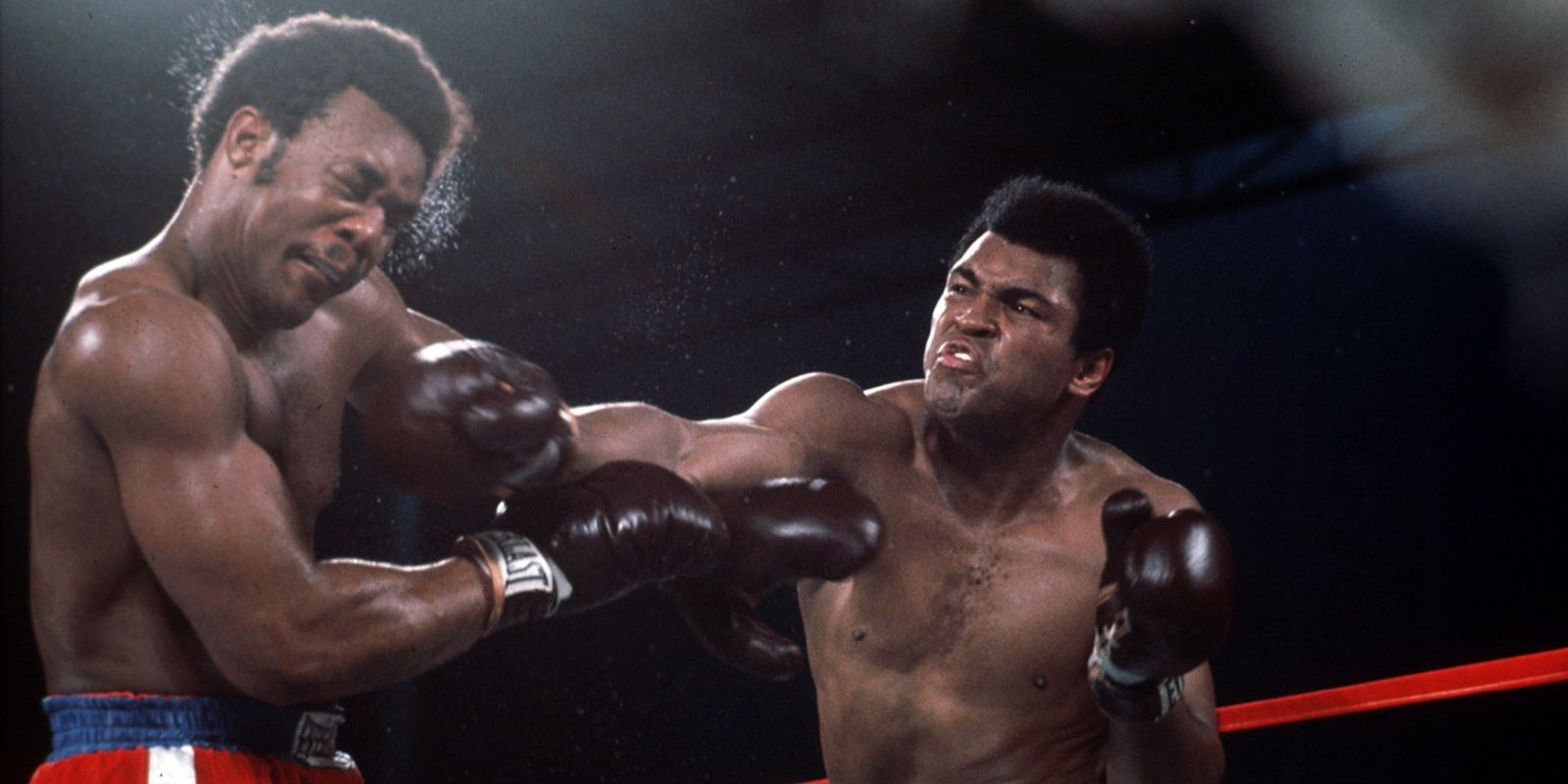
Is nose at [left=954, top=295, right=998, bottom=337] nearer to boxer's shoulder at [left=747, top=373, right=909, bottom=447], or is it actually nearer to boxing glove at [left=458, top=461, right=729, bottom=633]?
boxer's shoulder at [left=747, top=373, right=909, bottom=447]

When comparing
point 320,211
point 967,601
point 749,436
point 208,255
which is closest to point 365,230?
point 320,211

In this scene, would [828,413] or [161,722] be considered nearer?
[161,722]

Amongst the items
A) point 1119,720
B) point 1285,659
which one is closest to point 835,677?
point 1119,720

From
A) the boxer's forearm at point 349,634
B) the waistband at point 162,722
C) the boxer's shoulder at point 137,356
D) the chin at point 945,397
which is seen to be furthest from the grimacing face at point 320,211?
the chin at point 945,397

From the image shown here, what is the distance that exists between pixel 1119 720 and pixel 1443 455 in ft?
9.20

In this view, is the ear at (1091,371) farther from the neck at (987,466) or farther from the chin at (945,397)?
the chin at (945,397)

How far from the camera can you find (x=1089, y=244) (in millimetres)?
2387

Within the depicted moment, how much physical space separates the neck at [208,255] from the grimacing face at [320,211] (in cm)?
2

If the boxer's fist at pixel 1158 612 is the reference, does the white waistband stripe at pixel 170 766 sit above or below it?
below

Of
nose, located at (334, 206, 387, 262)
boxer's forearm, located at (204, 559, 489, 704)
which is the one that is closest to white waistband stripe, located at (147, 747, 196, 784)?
boxer's forearm, located at (204, 559, 489, 704)

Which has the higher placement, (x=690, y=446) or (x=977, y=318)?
(x=977, y=318)

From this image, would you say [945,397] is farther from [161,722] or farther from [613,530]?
[161,722]

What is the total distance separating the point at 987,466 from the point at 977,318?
254 millimetres

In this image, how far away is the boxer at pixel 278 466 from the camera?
1.40 m
